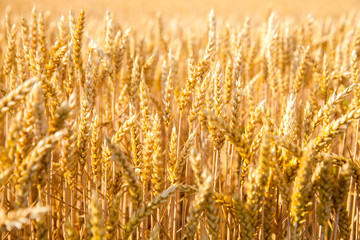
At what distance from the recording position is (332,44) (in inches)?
119

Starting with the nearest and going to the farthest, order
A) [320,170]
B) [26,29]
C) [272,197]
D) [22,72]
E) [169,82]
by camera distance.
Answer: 1. [320,170]
2. [272,197]
3. [169,82]
4. [22,72]
5. [26,29]

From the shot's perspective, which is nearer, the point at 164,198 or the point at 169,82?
the point at 164,198

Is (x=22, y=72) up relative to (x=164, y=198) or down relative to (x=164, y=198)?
up

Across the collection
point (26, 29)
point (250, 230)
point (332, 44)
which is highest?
point (332, 44)

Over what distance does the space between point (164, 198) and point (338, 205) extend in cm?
62

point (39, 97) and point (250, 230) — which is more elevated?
point (39, 97)

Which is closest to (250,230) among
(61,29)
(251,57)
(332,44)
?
(61,29)

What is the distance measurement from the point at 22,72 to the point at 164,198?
1079 millimetres

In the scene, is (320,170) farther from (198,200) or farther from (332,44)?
(332,44)

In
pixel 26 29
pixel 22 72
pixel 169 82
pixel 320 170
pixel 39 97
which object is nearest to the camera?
pixel 39 97

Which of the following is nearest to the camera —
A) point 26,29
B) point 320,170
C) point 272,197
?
point 320,170

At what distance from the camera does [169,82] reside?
4.95 feet

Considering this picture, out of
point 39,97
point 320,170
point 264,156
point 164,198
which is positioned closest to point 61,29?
point 39,97

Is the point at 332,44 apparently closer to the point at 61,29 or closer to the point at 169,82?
the point at 169,82
